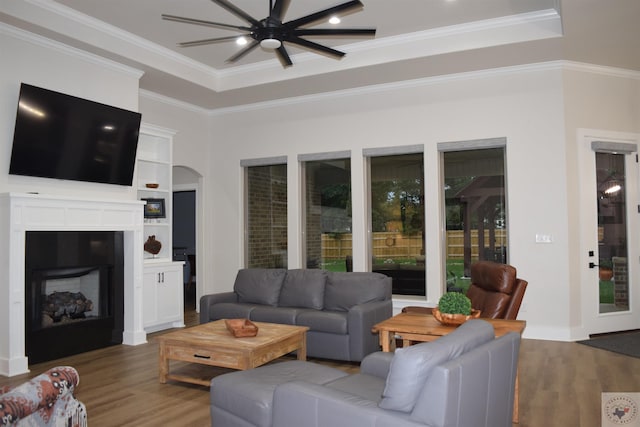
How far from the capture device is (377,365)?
10.0 ft

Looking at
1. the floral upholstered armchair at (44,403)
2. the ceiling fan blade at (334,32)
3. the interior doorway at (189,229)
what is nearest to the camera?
the floral upholstered armchair at (44,403)

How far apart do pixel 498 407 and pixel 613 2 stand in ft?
12.3

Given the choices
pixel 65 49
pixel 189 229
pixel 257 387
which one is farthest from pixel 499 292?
pixel 189 229

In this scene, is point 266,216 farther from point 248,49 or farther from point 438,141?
point 248,49

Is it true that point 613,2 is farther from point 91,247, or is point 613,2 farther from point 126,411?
point 91,247

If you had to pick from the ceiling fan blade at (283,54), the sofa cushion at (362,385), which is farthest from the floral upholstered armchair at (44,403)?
the ceiling fan blade at (283,54)

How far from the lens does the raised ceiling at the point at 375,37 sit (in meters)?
4.90

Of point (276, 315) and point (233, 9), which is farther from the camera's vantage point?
point (276, 315)

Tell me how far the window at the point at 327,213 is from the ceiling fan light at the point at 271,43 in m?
3.26

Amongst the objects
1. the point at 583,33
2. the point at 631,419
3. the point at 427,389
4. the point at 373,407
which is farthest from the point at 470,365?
the point at 583,33

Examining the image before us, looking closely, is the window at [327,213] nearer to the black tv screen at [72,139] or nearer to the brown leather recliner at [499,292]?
the black tv screen at [72,139]

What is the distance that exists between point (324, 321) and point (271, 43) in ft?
8.55

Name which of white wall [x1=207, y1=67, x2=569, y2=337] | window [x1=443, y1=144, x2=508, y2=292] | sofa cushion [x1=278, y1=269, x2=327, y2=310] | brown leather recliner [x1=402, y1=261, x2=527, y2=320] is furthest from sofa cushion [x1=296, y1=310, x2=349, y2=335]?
window [x1=443, y1=144, x2=508, y2=292]

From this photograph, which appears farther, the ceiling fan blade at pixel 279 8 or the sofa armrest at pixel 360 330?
the sofa armrest at pixel 360 330
